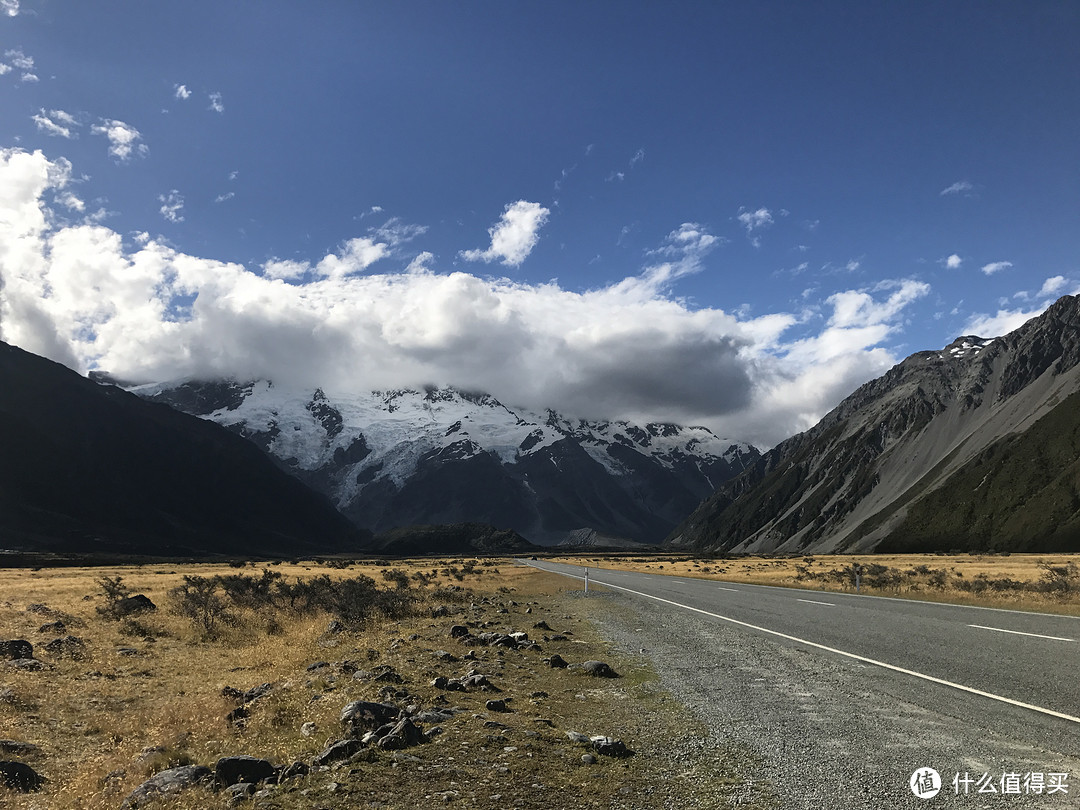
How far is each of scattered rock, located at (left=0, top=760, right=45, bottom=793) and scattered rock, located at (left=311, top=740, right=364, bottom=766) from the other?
4.04m

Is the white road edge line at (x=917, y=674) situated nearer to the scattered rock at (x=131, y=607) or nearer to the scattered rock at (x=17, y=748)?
the scattered rock at (x=17, y=748)

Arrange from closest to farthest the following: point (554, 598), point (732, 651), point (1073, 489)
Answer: point (732, 651), point (554, 598), point (1073, 489)

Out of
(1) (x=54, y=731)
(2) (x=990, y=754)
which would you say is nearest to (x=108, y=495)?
(1) (x=54, y=731)

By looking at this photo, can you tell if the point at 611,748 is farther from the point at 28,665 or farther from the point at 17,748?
the point at 28,665

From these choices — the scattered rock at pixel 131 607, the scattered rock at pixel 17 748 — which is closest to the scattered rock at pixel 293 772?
the scattered rock at pixel 17 748

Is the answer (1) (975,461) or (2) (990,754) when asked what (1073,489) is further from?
(2) (990,754)

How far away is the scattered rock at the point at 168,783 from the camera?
259 inches

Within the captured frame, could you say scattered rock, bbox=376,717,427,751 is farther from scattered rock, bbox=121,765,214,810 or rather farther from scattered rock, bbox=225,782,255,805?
scattered rock, bbox=121,765,214,810

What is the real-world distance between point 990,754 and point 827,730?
5.63 feet

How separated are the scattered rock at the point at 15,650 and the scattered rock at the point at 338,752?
14.4 metres

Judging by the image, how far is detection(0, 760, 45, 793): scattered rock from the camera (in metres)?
8.01

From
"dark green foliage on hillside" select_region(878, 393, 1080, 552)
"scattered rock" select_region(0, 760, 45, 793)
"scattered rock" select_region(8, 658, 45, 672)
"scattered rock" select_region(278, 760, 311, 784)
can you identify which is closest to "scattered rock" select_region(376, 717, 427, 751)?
"scattered rock" select_region(278, 760, 311, 784)

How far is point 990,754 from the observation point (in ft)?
22.5

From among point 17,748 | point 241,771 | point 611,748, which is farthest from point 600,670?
point 17,748
